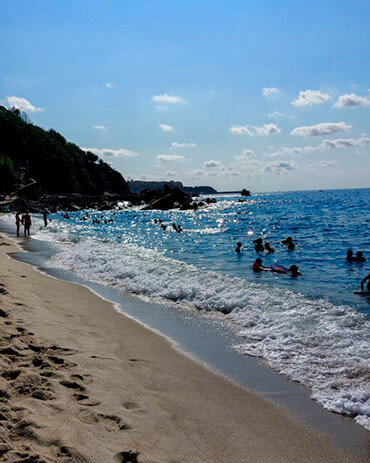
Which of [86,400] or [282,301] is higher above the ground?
[86,400]

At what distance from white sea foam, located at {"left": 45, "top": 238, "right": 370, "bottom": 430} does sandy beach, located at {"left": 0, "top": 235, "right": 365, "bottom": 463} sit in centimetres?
112

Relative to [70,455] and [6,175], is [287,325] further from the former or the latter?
[6,175]

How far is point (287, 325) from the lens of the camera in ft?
25.7

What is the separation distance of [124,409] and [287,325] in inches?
183

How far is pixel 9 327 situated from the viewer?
619cm

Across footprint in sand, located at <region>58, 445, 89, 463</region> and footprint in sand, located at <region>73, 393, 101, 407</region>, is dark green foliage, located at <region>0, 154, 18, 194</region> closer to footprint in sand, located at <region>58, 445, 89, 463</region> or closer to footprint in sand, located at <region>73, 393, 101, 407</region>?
footprint in sand, located at <region>73, 393, 101, 407</region>

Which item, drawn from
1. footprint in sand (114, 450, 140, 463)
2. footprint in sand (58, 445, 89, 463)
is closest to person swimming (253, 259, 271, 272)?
footprint in sand (114, 450, 140, 463)

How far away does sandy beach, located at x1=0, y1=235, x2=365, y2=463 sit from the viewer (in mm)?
3332

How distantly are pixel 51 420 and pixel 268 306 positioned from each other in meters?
6.70

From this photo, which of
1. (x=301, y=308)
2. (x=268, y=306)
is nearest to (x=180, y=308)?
(x=268, y=306)

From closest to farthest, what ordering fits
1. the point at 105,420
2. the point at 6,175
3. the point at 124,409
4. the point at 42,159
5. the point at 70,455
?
1. the point at 70,455
2. the point at 105,420
3. the point at 124,409
4. the point at 6,175
5. the point at 42,159

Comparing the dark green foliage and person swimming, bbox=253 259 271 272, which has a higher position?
the dark green foliage

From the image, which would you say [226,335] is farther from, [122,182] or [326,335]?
[122,182]

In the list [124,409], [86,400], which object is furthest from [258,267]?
[86,400]
